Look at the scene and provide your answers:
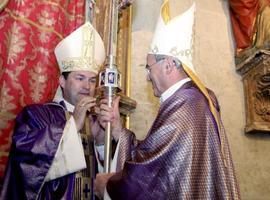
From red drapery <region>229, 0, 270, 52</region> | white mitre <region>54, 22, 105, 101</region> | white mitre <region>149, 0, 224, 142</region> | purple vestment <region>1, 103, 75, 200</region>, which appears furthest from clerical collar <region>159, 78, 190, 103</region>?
red drapery <region>229, 0, 270, 52</region>

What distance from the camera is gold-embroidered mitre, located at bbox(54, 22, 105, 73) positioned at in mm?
3228

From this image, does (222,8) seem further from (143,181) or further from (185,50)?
(143,181)

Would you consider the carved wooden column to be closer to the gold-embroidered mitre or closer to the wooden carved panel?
the wooden carved panel

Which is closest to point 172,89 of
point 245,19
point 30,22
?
point 30,22

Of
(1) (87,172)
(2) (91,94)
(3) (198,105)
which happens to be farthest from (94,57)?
(3) (198,105)

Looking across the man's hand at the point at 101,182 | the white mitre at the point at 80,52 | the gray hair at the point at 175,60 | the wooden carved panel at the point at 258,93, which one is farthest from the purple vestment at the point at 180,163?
the wooden carved panel at the point at 258,93

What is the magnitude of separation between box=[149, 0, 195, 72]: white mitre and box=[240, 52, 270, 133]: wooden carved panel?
1.34m

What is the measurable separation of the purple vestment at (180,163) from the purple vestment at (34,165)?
533mm

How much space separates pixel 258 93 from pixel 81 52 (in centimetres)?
177

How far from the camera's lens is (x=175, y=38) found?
2680 mm

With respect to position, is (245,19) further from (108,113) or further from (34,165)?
(34,165)

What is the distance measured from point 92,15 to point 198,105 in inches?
73.5

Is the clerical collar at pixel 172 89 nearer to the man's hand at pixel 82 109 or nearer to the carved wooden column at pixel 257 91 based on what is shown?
the man's hand at pixel 82 109

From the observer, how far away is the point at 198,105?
7.48 ft
